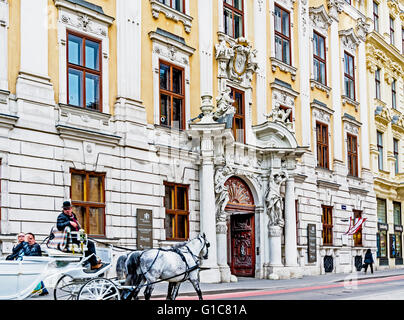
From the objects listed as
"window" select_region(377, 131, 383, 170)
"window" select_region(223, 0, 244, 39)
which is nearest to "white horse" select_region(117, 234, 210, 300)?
"window" select_region(223, 0, 244, 39)

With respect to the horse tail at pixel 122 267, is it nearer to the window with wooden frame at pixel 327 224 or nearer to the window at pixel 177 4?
the window at pixel 177 4

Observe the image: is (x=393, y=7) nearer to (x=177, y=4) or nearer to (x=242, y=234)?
(x=242, y=234)

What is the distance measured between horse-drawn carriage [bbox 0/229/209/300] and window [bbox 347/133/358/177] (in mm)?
22109

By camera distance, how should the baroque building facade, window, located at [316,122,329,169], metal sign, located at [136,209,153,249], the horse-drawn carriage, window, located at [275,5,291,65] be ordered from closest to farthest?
the horse-drawn carriage → the baroque building facade → metal sign, located at [136,209,153,249] → window, located at [275,5,291,65] → window, located at [316,122,329,169]

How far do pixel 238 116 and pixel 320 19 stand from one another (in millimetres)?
10003

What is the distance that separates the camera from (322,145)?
97.3 feet

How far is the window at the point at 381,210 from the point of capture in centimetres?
3583

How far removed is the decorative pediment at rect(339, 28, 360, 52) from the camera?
32.2m

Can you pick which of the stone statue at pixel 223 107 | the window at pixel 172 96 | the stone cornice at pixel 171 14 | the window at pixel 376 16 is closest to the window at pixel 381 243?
the window at pixel 376 16

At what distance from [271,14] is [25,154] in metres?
14.4

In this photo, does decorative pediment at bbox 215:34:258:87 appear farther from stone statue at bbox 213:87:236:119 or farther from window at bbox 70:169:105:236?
window at bbox 70:169:105:236

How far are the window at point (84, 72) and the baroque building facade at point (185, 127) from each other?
0.04 metres
